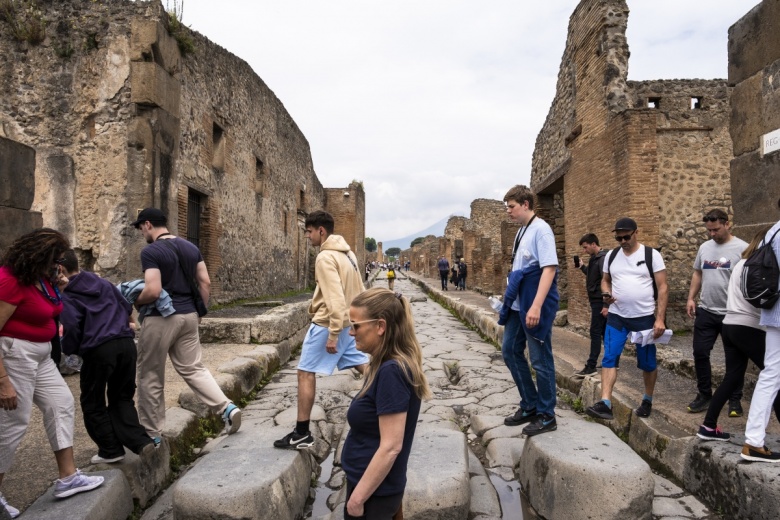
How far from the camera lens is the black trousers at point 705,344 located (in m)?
3.54

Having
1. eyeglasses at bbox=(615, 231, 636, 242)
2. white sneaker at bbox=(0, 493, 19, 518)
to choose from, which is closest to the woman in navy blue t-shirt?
white sneaker at bbox=(0, 493, 19, 518)

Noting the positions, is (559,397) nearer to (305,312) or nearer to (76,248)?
(305,312)

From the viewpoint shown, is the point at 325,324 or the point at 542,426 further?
the point at 325,324

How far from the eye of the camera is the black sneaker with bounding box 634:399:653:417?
11.2 ft

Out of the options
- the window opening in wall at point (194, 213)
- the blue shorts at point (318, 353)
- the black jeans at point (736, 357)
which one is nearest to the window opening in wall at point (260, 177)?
the window opening in wall at point (194, 213)

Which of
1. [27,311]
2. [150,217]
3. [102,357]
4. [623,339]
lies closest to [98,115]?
[150,217]

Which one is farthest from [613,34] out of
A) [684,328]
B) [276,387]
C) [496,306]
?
[276,387]

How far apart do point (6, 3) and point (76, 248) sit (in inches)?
137

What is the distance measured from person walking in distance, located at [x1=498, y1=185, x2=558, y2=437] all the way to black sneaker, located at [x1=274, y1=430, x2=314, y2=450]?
1.28 m

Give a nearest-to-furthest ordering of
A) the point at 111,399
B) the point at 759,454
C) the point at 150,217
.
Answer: the point at 759,454, the point at 111,399, the point at 150,217

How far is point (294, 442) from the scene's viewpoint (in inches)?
113

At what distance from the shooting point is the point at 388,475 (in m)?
1.70

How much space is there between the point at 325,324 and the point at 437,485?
1147 millimetres

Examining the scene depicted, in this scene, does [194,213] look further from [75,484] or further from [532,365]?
[532,365]
